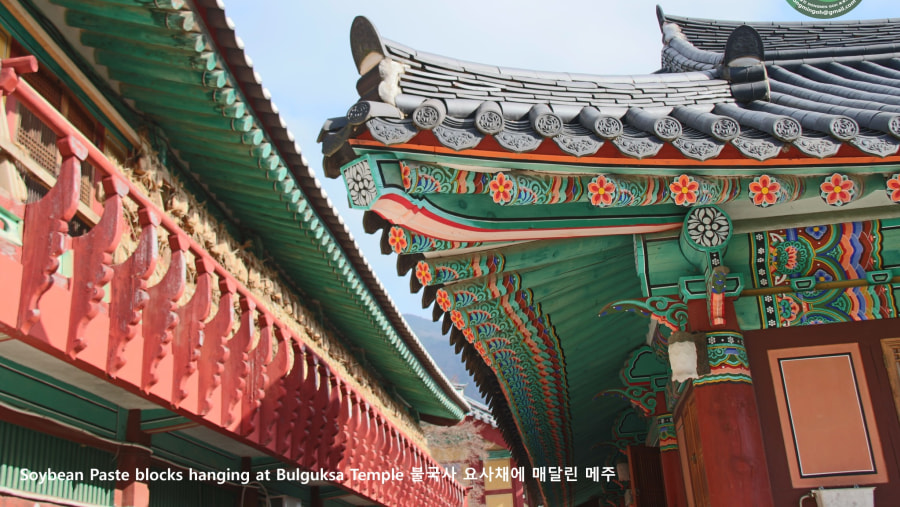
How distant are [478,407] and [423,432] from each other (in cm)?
732

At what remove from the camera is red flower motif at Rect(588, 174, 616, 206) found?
4789mm

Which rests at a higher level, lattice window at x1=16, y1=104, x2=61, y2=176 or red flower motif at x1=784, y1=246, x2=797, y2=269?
lattice window at x1=16, y1=104, x2=61, y2=176

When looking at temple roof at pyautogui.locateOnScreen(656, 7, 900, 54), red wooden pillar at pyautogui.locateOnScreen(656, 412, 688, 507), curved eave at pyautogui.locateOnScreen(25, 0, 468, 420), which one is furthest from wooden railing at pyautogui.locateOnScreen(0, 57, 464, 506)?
temple roof at pyautogui.locateOnScreen(656, 7, 900, 54)

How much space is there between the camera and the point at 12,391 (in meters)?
5.34

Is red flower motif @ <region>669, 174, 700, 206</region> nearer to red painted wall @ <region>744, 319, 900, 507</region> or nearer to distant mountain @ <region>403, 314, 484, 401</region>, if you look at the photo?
red painted wall @ <region>744, 319, 900, 507</region>

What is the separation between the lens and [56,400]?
582 centimetres

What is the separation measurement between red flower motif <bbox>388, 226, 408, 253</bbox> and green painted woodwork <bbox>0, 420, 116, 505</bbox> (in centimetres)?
274

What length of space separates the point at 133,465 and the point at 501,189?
3864 millimetres

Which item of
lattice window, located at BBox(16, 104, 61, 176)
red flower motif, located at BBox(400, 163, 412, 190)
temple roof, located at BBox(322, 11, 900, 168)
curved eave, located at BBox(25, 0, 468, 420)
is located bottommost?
red flower motif, located at BBox(400, 163, 412, 190)

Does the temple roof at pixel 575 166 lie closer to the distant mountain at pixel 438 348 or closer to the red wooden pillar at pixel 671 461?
the red wooden pillar at pixel 671 461

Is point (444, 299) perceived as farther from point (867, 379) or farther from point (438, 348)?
point (438, 348)

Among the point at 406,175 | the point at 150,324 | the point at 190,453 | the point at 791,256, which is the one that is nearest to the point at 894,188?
the point at 791,256

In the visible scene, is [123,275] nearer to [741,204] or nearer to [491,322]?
[491,322]

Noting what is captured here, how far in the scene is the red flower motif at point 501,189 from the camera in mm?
4668
